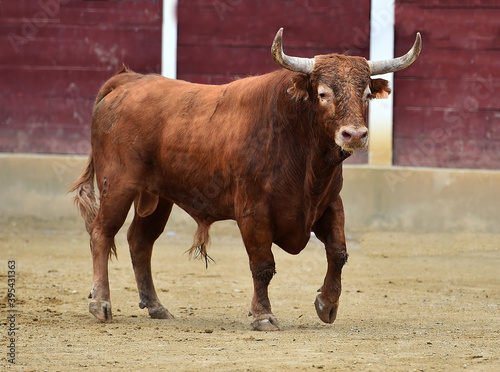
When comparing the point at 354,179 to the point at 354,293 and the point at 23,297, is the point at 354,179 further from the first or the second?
the point at 23,297

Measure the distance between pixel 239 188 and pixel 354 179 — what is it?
4633 mm

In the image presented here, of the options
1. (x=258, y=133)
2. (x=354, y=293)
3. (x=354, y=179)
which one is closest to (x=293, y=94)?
(x=258, y=133)

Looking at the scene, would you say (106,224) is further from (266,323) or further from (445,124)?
(445,124)

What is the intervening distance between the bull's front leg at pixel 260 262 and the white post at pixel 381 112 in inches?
192

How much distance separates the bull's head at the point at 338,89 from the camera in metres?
4.92

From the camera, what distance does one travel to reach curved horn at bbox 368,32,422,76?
5371 mm

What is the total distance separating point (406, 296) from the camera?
6895 millimetres

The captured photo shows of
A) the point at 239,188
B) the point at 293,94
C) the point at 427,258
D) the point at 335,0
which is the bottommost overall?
the point at 427,258

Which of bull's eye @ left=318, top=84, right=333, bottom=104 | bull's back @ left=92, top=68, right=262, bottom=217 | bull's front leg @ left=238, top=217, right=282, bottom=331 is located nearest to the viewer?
bull's eye @ left=318, top=84, right=333, bottom=104

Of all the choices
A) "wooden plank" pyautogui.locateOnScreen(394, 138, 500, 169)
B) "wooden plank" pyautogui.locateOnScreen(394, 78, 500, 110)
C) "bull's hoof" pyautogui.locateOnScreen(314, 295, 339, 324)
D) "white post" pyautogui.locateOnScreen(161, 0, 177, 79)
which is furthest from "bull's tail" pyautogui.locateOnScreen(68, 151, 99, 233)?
"wooden plank" pyautogui.locateOnScreen(394, 78, 500, 110)

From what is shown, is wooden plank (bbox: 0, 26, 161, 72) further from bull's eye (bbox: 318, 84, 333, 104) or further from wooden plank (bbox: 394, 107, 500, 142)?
bull's eye (bbox: 318, 84, 333, 104)

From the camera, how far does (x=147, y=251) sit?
627cm

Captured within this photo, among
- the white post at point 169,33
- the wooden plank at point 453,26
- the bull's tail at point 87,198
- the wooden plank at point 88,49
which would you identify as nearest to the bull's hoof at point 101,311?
the bull's tail at point 87,198

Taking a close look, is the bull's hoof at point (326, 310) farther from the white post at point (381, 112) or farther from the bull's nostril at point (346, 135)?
the white post at point (381, 112)
